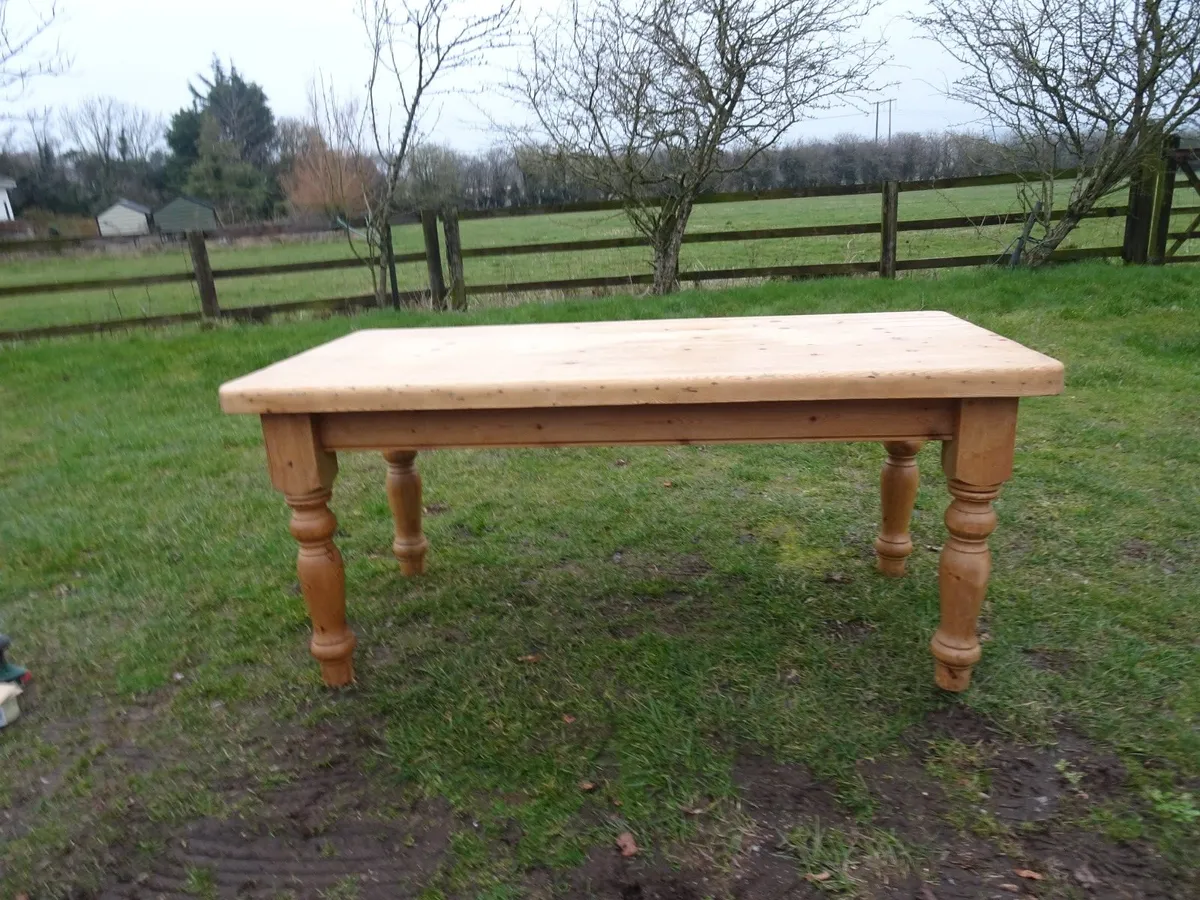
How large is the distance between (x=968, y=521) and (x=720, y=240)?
655 centimetres

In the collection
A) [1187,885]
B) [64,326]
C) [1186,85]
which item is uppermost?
[1186,85]

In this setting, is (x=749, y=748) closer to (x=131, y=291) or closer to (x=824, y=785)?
(x=824, y=785)

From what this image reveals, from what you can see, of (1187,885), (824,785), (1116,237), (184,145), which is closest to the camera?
(1187,885)

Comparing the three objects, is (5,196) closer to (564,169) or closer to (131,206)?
(131,206)

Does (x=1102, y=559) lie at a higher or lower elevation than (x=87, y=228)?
lower

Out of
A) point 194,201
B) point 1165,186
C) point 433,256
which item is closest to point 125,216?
point 194,201

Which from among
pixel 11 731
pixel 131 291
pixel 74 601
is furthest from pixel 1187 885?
pixel 131 291

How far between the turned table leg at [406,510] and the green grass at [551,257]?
5718 mm

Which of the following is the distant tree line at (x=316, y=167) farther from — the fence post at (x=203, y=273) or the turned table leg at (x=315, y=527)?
the turned table leg at (x=315, y=527)

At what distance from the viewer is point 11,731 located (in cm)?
224

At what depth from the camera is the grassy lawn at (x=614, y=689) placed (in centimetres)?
172

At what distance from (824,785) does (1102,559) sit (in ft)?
5.34

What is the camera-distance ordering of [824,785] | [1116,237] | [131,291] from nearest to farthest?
[824,785]
[1116,237]
[131,291]

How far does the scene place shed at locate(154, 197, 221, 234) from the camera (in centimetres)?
2925
